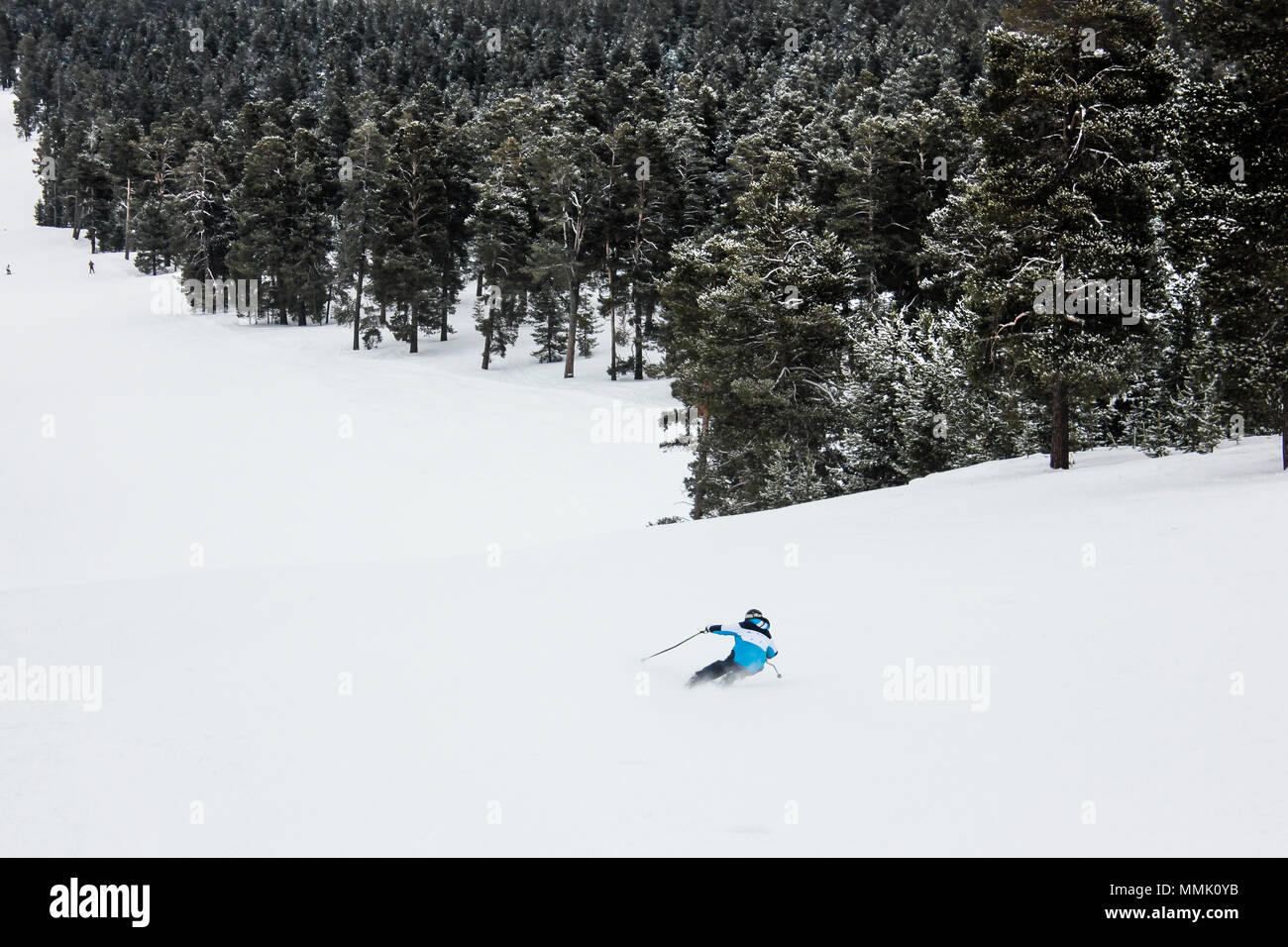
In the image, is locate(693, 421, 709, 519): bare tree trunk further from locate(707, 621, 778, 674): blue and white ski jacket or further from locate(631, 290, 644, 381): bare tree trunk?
locate(707, 621, 778, 674): blue and white ski jacket

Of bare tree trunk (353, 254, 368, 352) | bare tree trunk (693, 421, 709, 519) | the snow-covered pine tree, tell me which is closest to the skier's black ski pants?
the snow-covered pine tree

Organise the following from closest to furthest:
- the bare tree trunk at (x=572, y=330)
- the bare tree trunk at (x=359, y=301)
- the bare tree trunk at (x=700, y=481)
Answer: the bare tree trunk at (x=700, y=481) < the bare tree trunk at (x=572, y=330) < the bare tree trunk at (x=359, y=301)

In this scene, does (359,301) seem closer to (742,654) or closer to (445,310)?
(445,310)

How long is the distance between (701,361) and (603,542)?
11592 mm

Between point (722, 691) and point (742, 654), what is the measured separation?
0.49m

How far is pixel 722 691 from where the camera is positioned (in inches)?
354

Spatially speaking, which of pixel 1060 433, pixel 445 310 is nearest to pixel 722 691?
pixel 1060 433

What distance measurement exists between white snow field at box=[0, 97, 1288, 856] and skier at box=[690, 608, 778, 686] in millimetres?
199

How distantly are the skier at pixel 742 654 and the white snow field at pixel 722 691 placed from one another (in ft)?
0.65

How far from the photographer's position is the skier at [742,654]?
8.77 m

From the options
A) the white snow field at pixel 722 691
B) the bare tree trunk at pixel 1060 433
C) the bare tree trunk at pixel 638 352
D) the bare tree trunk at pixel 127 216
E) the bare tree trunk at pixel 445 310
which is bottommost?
the white snow field at pixel 722 691

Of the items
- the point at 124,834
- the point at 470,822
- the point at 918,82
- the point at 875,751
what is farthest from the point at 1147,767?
the point at 918,82

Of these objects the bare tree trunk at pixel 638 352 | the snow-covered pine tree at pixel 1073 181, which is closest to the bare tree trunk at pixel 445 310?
the bare tree trunk at pixel 638 352

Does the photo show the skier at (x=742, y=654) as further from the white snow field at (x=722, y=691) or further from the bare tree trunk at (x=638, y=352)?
the bare tree trunk at (x=638, y=352)
